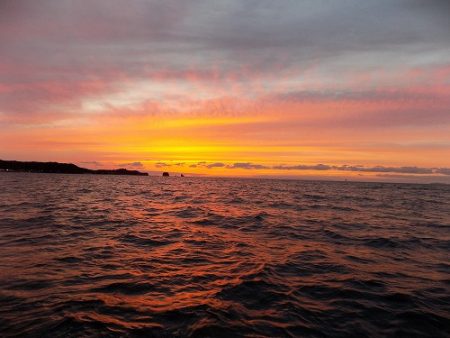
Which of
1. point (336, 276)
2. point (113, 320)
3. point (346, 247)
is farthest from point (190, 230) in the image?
point (113, 320)

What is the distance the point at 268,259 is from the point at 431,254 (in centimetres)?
814

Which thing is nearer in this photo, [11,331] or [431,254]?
[11,331]

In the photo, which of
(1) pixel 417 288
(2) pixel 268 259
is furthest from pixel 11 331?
(1) pixel 417 288

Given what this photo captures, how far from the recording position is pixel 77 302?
26.1ft

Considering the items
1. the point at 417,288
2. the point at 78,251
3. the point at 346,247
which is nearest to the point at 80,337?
the point at 78,251

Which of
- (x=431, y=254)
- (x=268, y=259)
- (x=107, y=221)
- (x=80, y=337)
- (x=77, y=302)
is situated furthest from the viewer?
(x=107, y=221)

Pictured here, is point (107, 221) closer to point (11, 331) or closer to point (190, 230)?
point (190, 230)

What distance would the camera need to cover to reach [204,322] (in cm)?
710

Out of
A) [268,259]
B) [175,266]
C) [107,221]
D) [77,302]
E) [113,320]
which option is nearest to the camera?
[113,320]

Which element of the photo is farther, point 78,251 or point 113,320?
point 78,251

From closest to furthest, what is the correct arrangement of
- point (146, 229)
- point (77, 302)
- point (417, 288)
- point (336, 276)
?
1. point (77, 302)
2. point (417, 288)
3. point (336, 276)
4. point (146, 229)

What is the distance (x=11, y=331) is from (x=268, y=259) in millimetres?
9020

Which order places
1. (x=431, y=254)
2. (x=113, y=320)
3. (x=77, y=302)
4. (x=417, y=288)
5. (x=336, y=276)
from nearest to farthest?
(x=113, y=320)
(x=77, y=302)
(x=417, y=288)
(x=336, y=276)
(x=431, y=254)

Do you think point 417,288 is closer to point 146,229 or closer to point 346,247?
point 346,247
